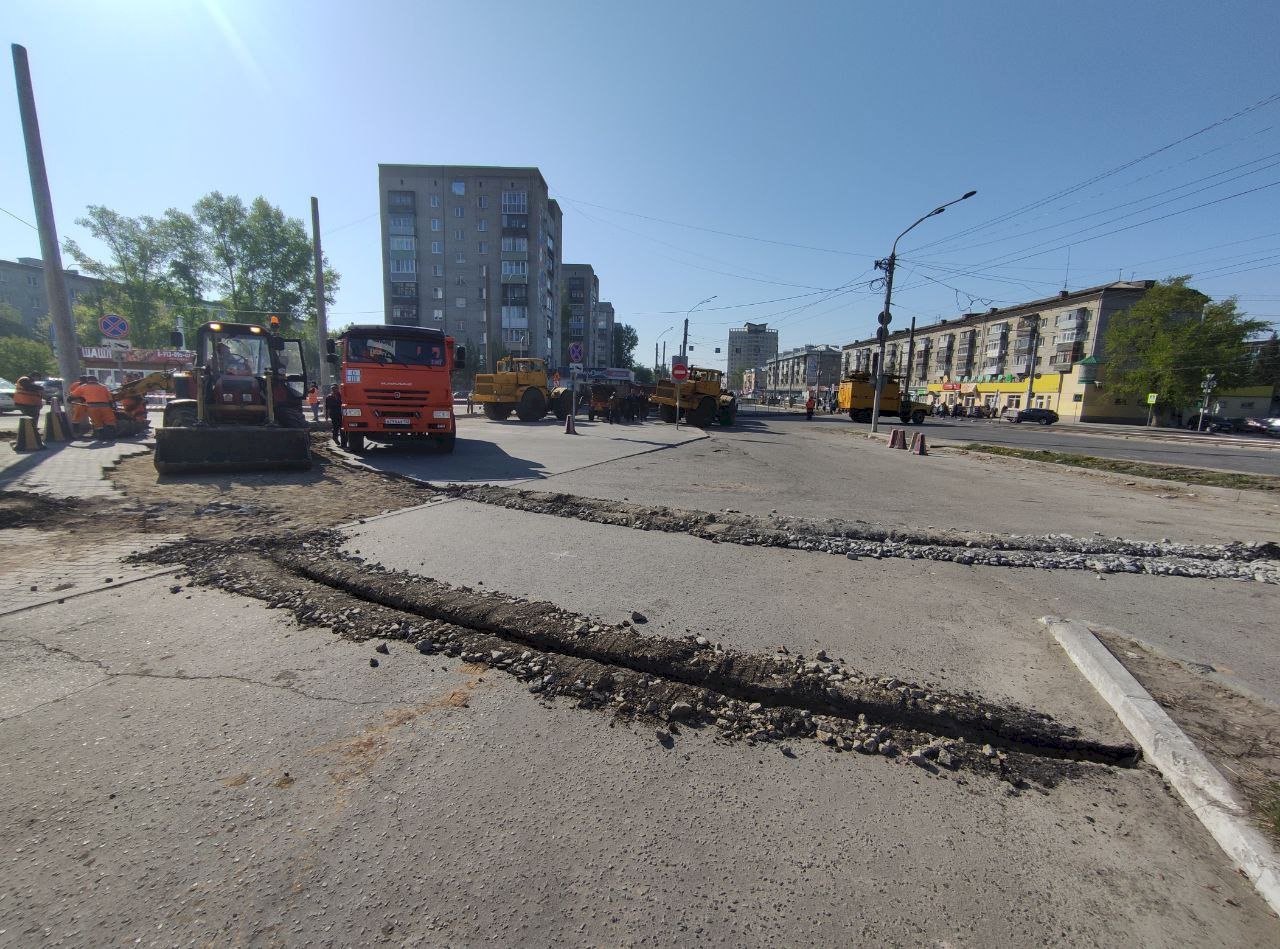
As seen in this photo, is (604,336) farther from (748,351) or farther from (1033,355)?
(1033,355)

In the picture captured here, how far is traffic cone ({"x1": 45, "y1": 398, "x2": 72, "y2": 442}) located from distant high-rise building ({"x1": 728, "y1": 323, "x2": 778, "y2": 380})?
12316 cm

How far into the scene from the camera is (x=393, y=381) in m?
11.2

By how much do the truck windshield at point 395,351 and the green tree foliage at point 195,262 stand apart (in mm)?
44291

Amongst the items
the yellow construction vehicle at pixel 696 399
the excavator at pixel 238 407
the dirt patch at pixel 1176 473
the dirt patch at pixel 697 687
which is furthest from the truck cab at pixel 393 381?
the dirt patch at pixel 1176 473

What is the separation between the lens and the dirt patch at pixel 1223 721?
2.23m

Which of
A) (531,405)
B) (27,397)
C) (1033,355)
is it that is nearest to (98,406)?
(27,397)

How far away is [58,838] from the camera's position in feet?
6.20

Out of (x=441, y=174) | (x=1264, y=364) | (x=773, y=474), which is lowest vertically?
(x=773, y=474)

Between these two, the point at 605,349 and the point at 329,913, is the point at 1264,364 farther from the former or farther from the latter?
the point at 605,349

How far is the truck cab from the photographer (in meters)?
11.1

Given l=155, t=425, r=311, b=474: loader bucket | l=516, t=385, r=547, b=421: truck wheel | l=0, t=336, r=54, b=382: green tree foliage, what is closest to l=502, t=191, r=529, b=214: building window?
l=516, t=385, r=547, b=421: truck wheel

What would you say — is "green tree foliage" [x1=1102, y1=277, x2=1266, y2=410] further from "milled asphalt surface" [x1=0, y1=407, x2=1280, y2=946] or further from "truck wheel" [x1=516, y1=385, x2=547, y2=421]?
"milled asphalt surface" [x1=0, y1=407, x2=1280, y2=946]

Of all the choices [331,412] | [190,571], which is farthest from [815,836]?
[331,412]

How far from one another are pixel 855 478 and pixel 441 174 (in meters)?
66.7
